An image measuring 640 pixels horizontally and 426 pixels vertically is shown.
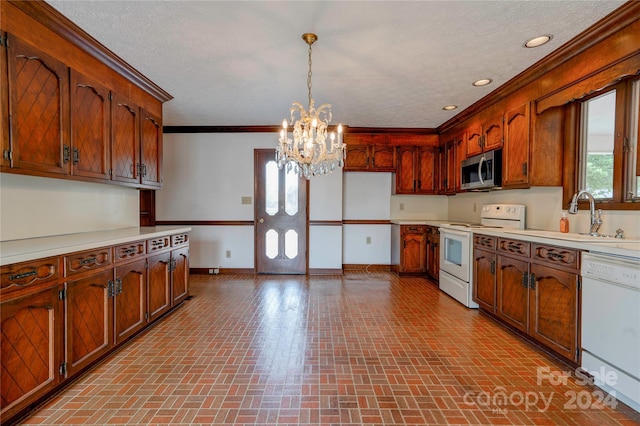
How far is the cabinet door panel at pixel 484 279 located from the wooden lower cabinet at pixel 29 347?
360 cm

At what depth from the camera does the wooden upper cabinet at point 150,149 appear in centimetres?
318

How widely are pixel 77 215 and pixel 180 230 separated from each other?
0.94 m

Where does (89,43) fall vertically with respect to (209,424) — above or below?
above

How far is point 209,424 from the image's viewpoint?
1612 millimetres

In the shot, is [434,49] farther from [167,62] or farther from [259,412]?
[259,412]

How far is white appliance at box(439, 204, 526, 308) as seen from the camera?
3418 mm

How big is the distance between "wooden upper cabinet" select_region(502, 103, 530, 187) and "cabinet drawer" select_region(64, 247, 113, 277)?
3906mm

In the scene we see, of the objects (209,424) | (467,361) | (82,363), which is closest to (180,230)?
(82,363)

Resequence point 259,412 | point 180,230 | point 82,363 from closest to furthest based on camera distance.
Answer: point 259,412
point 82,363
point 180,230

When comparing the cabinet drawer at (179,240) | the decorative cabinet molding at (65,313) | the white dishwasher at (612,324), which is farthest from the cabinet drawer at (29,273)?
the white dishwasher at (612,324)

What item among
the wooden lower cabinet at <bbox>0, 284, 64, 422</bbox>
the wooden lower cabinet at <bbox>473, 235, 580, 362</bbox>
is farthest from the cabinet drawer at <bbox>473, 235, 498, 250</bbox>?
the wooden lower cabinet at <bbox>0, 284, 64, 422</bbox>

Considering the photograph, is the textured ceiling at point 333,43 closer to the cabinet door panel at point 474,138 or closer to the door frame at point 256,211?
the cabinet door panel at point 474,138

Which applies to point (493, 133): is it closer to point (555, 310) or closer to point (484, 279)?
point (484, 279)

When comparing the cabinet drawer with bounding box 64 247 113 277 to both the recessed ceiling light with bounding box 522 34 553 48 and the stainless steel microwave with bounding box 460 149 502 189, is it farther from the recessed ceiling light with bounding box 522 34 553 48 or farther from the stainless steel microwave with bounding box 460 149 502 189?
the stainless steel microwave with bounding box 460 149 502 189
